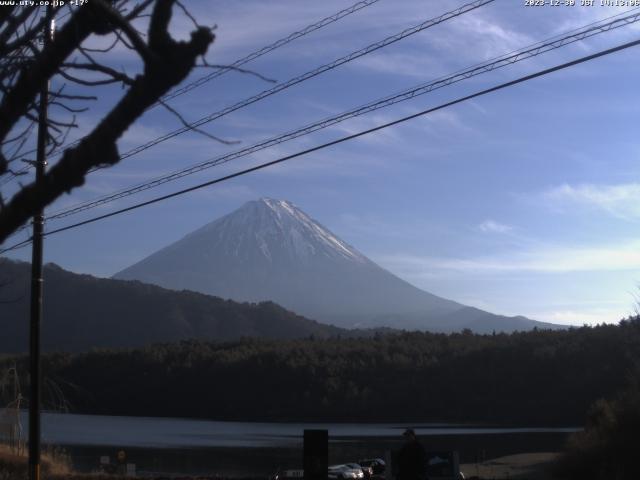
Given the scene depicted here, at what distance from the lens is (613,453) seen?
27219 millimetres

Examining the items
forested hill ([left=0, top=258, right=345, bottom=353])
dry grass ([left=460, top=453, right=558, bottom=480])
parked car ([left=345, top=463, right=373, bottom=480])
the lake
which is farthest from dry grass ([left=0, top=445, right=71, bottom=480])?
forested hill ([left=0, top=258, right=345, bottom=353])

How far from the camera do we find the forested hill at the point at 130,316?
492 ft

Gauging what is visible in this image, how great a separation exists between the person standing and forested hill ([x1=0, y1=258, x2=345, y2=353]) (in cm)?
12704

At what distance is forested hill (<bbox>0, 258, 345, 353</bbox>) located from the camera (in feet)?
492

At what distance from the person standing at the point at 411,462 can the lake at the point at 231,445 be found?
20719 mm

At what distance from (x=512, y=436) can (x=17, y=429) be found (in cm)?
3703

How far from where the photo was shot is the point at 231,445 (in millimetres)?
55750

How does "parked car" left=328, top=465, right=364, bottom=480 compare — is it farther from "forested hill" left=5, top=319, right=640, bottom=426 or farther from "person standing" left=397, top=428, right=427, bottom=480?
"forested hill" left=5, top=319, right=640, bottom=426

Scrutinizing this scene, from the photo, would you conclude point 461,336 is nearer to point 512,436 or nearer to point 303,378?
point 303,378

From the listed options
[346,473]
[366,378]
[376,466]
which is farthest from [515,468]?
[366,378]

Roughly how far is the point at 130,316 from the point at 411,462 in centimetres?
15178

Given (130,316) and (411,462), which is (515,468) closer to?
(411,462)

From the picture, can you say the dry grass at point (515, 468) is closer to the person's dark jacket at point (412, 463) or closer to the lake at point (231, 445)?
the lake at point (231, 445)

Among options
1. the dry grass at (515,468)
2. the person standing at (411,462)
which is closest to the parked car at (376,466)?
the dry grass at (515,468)
